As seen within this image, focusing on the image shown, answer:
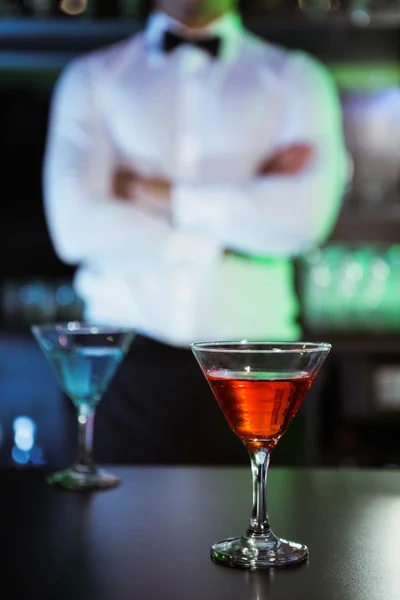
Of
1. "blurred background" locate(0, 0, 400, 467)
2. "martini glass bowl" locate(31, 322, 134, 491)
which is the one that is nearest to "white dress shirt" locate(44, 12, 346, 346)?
"blurred background" locate(0, 0, 400, 467)

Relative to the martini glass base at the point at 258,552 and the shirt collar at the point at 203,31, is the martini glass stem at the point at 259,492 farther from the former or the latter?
the shirt collar at the point at 203,31

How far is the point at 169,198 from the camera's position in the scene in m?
2.65

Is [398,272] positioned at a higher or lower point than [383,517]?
higher

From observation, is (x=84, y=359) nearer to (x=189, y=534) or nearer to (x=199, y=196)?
(x=189, y=534)

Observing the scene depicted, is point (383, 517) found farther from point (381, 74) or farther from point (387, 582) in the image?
point (381, 74)

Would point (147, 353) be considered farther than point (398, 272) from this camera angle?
No

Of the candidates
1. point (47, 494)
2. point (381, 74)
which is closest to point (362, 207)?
point (381, 74)

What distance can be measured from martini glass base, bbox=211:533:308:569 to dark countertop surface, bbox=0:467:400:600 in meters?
0.01

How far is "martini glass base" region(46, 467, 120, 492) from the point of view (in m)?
1.09

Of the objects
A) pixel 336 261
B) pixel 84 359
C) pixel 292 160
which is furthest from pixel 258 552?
pixel 336 261

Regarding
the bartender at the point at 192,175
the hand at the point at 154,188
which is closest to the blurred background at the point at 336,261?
the bartender at the point at 192,175

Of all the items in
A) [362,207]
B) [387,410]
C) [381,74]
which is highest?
[381,74]

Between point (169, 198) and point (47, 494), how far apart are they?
1.68 metres

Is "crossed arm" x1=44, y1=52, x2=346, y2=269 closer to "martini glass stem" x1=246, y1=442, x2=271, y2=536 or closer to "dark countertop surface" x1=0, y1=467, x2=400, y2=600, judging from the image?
"dark countertop surface" x1=0, y1=467, x2=400, y2=600
